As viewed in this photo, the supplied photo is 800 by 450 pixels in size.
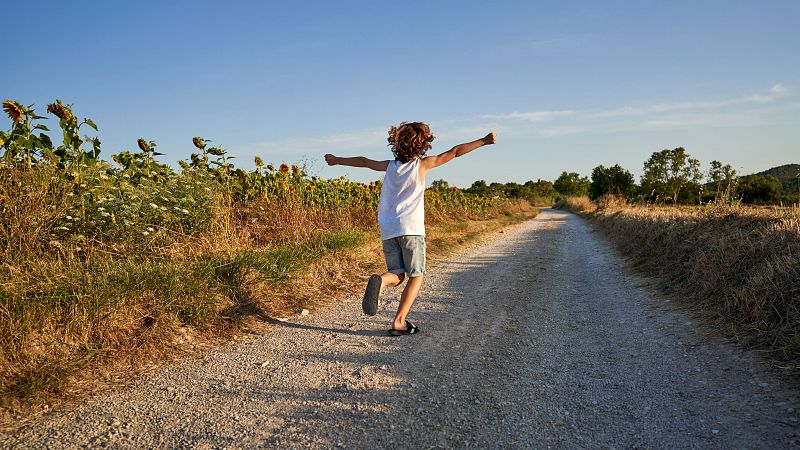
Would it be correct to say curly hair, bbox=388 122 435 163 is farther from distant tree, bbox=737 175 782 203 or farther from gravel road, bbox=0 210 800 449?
distant tree, bbox=737 175 782 203

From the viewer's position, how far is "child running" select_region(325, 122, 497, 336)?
4.49 metres

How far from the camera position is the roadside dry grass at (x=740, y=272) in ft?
12.5

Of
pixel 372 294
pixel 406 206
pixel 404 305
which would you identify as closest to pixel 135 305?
pixel 372 294

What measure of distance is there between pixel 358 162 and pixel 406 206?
2.46ft

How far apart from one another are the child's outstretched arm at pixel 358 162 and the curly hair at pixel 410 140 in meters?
0.18

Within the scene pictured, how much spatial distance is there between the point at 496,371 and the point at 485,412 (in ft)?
2.27

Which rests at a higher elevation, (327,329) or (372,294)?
(372,294)

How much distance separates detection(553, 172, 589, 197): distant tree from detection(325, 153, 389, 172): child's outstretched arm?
86450 mm

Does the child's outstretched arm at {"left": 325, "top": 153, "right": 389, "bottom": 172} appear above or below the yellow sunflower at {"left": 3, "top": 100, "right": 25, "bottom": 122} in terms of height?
below

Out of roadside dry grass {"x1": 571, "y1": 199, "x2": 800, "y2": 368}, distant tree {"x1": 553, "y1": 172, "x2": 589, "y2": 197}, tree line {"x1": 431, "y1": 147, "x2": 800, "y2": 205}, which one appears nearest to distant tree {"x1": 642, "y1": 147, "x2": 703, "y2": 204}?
tree line {"x1": 431, "y1": 147, "x2": 800, "y2": 205}

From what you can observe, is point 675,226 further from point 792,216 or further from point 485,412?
point 485,412

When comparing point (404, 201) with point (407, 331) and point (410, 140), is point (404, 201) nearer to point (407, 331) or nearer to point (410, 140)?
point (410, 140)

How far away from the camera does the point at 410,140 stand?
450 cm

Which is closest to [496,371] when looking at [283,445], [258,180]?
[283,445]
